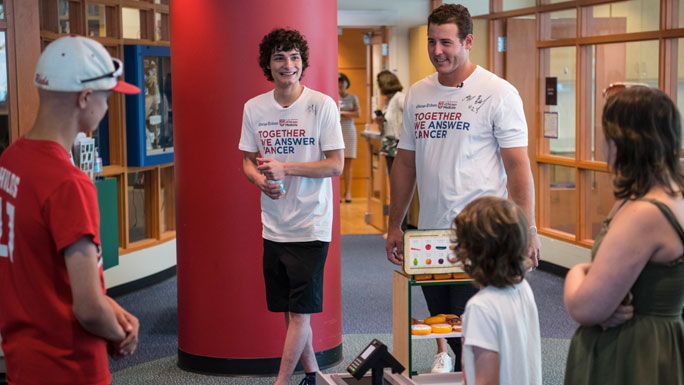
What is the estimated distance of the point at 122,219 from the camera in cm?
705

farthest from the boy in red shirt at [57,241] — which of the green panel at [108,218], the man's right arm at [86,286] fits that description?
the green panel at [108,218]

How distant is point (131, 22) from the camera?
23.5 feet

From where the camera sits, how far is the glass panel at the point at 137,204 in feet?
23.9

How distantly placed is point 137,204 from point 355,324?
96.4 inches

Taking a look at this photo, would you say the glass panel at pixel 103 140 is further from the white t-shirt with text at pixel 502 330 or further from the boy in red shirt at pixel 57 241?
the white t-shirt with text at pixel 502 330

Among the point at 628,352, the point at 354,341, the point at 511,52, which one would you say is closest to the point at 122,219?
the point at 354,341

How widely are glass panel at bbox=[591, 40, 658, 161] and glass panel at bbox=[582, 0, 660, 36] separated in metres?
0.12

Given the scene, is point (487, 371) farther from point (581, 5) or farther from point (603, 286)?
point (581, 5)

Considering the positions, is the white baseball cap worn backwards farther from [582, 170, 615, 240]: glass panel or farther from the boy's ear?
[582, 170, 615, 240]: glass panel

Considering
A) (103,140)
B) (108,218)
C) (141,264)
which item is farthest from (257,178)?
(141,264)

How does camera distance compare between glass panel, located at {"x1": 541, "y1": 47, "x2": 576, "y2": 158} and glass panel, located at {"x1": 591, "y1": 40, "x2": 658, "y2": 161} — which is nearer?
glass panel, located at {"x1": 591, "y1": 40, "x2": 658, "y2": 161}

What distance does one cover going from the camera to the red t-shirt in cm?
196

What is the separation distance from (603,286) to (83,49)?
4.36 feet
